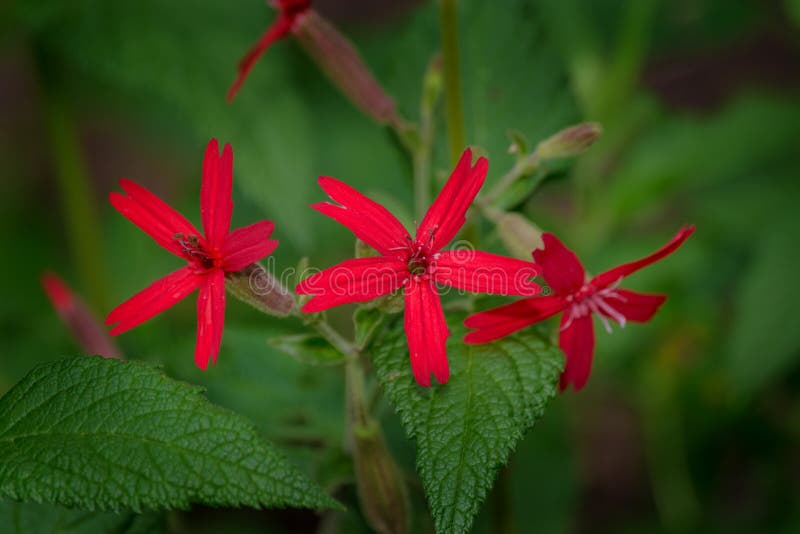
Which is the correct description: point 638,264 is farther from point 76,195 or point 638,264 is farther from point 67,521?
point 76,195

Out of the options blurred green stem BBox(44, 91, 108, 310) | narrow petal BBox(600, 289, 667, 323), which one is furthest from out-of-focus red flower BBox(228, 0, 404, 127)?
blurred green stem BBox(44, 91, 108, 310)

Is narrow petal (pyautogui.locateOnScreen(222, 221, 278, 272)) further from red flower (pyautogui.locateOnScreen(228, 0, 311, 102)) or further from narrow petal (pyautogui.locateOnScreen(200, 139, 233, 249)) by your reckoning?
red flower (pyautogui.locateOnScreen(228, 0, 311, 102))

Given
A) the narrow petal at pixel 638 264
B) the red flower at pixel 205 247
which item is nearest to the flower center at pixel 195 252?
the red flower at pixel 205 247

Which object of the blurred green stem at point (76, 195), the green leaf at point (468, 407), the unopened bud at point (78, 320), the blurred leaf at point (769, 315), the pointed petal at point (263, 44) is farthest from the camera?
the blurred green stem at point (76, 195)

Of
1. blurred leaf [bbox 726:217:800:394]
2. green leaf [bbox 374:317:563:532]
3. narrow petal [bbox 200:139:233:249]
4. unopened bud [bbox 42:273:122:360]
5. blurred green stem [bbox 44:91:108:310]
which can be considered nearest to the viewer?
green leaf [bbox 374:317:563:532]

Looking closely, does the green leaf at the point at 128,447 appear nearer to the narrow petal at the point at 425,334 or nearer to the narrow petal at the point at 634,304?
the narrow petal at the point at 425,334

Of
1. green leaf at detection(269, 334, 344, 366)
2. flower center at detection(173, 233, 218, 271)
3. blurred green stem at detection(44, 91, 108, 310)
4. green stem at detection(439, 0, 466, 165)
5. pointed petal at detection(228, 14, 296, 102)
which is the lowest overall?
green leaf at detection(269, 334, 344, 366)
